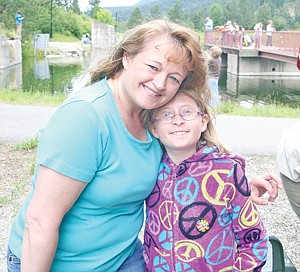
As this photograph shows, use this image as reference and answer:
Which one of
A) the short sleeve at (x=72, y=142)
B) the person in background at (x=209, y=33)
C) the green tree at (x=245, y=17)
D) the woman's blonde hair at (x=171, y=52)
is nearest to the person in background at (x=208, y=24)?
the person in background at (x=209, y=33)

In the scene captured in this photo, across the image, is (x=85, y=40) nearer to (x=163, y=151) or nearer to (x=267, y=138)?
(x=267, y=138)

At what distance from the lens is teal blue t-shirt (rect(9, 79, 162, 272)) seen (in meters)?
1.48

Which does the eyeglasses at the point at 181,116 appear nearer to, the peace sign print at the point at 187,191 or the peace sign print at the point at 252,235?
the peace sign print at the point at 187,191

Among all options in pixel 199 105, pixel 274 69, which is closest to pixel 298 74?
pixel 274 69

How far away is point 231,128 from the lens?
8.06 m

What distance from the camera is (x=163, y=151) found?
185 cm

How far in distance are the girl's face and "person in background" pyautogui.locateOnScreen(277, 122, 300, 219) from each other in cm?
65

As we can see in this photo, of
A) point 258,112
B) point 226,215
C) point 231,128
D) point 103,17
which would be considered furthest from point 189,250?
point 103,17

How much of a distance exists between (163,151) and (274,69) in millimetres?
33293

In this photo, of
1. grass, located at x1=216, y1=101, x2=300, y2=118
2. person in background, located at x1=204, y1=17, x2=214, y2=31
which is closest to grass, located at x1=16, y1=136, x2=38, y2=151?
grass, located at x1=216, y1=101, x2=300, y2=118

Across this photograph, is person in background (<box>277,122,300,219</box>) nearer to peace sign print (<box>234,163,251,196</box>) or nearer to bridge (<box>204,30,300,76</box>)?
peace sign print (<box>234,163,251,196</box>)

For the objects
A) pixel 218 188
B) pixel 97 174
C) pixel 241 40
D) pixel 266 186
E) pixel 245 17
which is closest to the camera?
pixel 97 174

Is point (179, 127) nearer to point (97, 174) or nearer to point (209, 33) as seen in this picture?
point (97, 174)

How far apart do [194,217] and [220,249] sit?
14 centimetres
